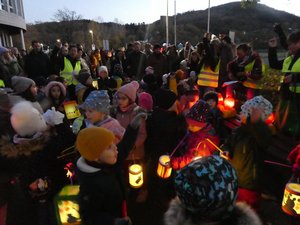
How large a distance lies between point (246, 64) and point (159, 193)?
3632mm

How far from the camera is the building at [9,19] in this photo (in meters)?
23.9

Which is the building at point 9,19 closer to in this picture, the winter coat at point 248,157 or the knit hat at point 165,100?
the knit hat at point 165,100

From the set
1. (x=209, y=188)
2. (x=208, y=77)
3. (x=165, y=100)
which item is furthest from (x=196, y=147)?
(x=208, y=77)

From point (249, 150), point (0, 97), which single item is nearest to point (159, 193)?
point (249, 150)

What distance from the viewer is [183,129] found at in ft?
13.1

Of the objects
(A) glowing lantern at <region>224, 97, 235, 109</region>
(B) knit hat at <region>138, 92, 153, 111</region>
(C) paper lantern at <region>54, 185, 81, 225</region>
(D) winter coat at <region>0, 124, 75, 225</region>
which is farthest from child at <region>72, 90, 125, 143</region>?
(A) glowing lantern at <region>224, 97, 235, 109</region>

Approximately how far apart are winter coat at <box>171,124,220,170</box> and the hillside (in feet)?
115

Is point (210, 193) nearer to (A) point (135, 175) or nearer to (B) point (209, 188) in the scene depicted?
(B) point (209, 188)

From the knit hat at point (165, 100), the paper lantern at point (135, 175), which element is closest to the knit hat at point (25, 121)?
the paper lantern at point (135, 175)

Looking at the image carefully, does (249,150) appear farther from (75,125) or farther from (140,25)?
(140,25)

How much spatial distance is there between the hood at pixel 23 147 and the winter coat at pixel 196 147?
5.06ft

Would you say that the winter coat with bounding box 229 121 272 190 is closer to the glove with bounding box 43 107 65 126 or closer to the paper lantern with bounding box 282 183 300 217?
the paper lantern with bounding box 282 183 300 217

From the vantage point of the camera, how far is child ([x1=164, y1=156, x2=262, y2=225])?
58.1 inches

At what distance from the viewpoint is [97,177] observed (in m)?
2.42
